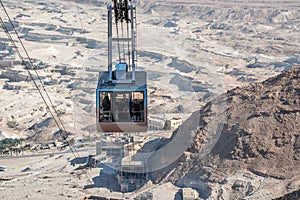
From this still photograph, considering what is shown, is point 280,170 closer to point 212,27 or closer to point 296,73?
point 296,73

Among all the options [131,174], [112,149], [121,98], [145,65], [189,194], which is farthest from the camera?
[145,65]

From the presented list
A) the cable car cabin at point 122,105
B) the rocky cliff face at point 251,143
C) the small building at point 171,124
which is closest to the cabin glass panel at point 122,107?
the cable car cabin at point 122,105

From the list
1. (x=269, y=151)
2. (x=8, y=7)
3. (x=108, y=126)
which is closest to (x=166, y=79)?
(x=269, y=151)

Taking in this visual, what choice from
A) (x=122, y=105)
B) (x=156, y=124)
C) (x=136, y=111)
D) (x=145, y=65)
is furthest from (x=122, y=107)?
(x=145, y=65)

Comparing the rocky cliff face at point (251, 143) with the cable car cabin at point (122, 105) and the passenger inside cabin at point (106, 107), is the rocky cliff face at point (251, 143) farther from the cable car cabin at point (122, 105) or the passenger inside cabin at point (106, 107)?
the passenger inside cabin at point (106, 107)

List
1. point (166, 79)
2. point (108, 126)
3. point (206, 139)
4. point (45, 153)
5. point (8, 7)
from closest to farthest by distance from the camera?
point (108, 126) < point (206, 139) < point (45, 153) < point (166, 79) < point (8, 7)

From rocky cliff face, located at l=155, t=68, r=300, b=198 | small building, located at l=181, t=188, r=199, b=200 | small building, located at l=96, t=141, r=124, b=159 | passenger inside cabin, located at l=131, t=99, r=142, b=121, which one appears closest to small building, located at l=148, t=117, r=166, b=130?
small building, located at l=96, t=141, r=124, b=159

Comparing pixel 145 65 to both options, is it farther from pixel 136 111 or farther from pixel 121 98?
pixel 121 98
